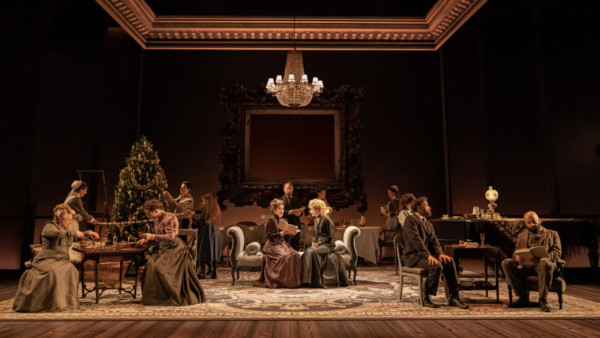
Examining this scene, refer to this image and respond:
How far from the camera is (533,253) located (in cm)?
474

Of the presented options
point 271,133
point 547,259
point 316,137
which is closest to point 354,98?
point 316,137

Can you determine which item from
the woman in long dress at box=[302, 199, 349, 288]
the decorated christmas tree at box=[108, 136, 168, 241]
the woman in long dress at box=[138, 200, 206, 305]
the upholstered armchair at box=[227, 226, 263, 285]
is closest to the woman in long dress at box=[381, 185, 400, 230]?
the woman in long dress at box=[302, 199, 349, 288]

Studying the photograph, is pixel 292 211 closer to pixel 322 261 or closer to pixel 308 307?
pixel 322 261

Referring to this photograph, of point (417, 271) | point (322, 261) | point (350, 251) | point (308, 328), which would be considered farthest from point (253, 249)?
point (308, 328)

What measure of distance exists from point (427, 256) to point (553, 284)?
1.34m

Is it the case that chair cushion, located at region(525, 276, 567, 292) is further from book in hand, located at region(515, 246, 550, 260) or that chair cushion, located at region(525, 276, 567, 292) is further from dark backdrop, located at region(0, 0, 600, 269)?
dark backdrop, located at region(0, 0, 600, 269)

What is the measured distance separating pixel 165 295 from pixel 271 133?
5405 mm

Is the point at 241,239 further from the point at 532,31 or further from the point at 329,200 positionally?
the point at 532,31

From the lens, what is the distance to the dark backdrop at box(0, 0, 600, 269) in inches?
296

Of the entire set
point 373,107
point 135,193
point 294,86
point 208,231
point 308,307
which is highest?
point 373,107

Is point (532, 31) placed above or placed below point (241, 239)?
above

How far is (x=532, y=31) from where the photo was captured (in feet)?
27.5

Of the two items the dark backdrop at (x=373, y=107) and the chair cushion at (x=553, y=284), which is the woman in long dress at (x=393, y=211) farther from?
the chair cushion at (x=553, y=284)

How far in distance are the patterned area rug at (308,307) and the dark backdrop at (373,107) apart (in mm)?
3205
